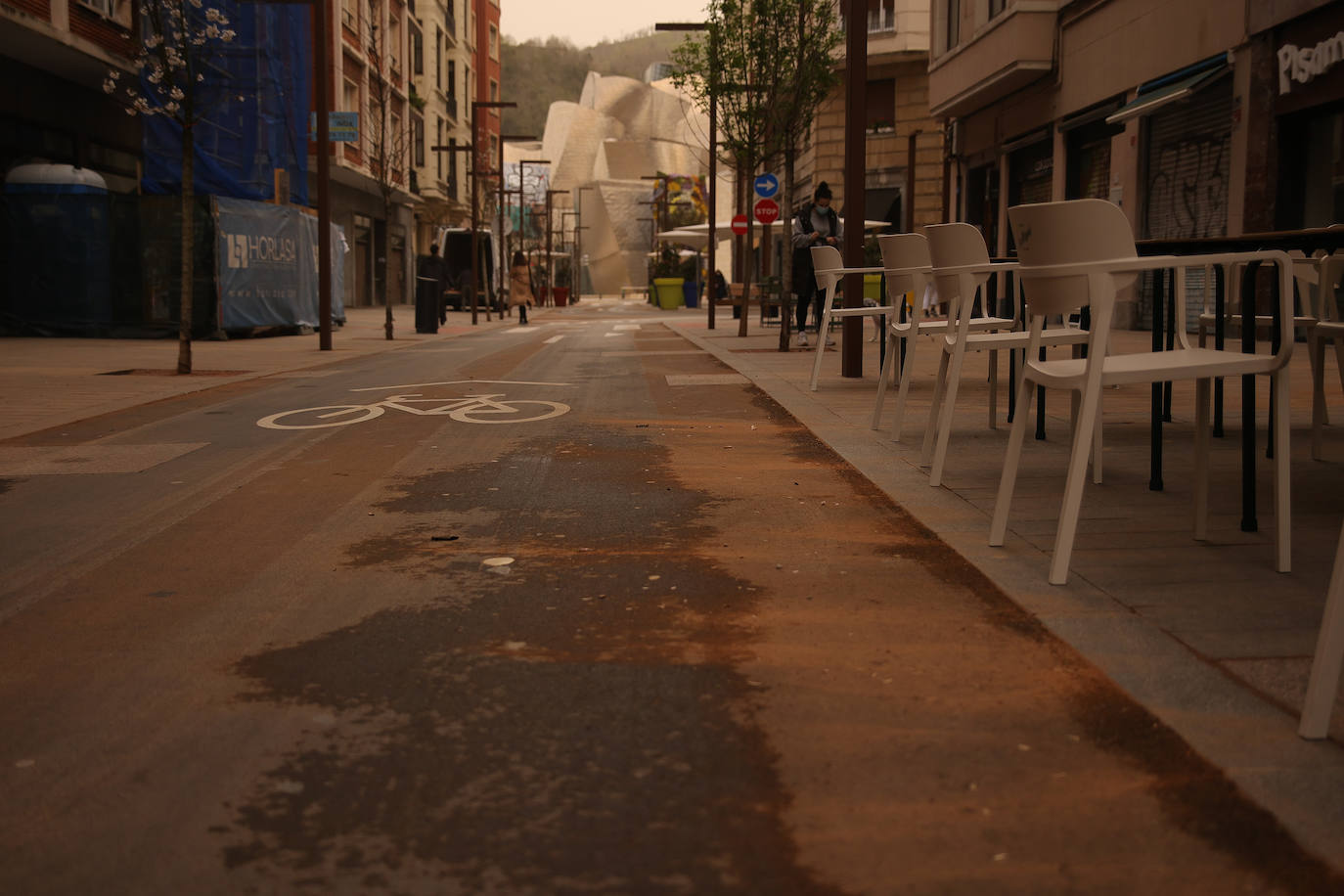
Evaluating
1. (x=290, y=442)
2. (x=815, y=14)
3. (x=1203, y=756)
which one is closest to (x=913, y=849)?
(x=1203, y=756)

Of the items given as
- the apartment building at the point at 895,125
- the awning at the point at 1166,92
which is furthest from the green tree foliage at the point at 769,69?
the apartment building at the point at 895,125

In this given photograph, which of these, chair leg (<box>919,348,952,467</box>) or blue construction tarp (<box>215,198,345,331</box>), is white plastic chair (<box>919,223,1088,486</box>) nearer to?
chair leg (<box>919,348,952,467</box>)

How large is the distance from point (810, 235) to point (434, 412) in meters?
8.08

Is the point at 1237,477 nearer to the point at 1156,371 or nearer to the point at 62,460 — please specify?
the point at 1156,371

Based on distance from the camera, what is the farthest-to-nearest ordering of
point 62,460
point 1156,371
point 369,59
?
point 369,59 → point 62,460 → point 1156,371

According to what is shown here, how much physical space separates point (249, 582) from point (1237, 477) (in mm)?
4159

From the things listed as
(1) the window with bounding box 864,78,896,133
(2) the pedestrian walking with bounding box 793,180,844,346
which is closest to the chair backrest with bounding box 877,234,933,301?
(2) the pedestrian walking with bounding box 793,180,844,346

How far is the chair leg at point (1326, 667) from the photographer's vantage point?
8.28 ft

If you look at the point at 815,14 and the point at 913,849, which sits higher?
the point at 815,14

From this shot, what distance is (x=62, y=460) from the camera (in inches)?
277

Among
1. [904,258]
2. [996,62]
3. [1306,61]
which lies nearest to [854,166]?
[904,258]

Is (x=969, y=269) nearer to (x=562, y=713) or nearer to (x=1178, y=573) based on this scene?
(x=1178, y=573)

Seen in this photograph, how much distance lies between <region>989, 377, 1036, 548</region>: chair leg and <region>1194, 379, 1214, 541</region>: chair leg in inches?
22.6

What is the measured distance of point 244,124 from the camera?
25344 mm
